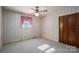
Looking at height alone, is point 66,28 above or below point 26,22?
below

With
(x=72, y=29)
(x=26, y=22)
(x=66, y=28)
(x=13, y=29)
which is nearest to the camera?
(x=72, y=29)

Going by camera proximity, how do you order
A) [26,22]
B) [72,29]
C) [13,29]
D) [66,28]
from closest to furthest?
[72,29], [66,28], [13,29], [26,22]

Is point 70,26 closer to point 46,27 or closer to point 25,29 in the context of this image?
point 46,27

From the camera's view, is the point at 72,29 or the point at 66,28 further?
the point at 66,28

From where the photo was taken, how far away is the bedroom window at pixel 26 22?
17.0ft

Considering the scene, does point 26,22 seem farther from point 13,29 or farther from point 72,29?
point 72,29

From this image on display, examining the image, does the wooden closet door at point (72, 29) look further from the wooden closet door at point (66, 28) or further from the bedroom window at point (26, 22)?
the bedroom window at point (26, 22)

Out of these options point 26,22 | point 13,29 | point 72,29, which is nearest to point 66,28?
point 72,29

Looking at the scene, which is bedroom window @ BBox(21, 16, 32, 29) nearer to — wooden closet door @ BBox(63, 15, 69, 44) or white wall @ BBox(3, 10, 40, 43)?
white wall @ BBox(3, 10, 40, 43)

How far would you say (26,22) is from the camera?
5.39 metres

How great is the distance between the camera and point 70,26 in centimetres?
370

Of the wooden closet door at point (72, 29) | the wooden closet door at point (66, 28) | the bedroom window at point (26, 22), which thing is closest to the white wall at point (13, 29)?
the bedroom window at point (26, 22)
